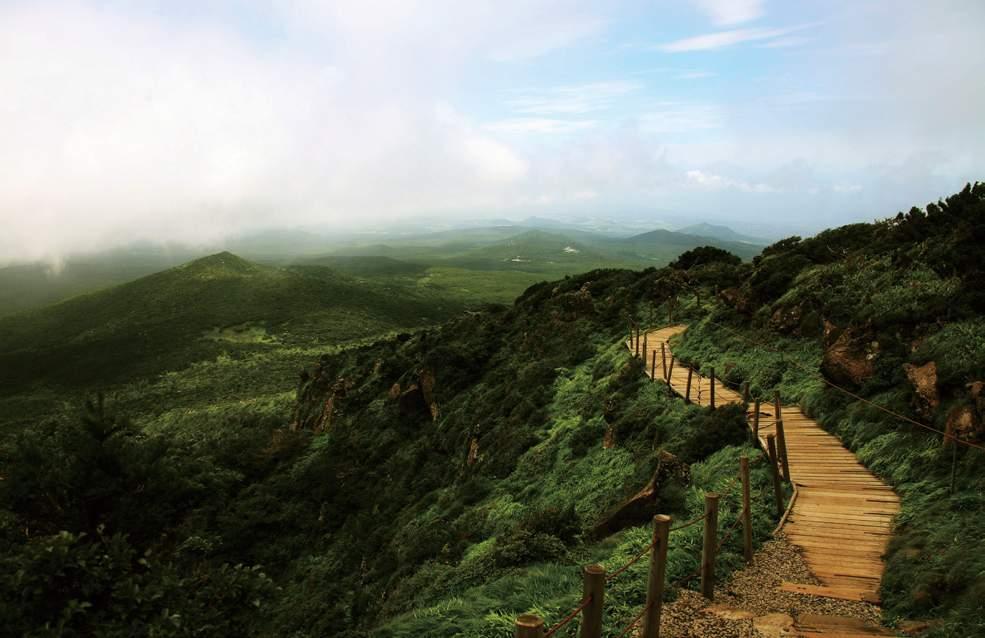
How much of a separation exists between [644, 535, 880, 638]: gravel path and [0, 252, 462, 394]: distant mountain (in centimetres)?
9079

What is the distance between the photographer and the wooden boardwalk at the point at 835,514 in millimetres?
7375

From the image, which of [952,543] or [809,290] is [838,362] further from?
[952,543]

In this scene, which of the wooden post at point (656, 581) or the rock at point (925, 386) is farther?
the rock at point (925, 386)

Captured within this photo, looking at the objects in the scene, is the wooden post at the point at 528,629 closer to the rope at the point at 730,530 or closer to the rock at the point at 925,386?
the rope at the point at 730,530

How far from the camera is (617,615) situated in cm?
690

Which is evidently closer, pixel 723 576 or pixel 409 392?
pixel 723 576

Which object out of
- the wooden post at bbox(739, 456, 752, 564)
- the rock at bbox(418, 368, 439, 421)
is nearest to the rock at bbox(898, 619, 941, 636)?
the wooden post at bbox(739, 456, 752, 564)

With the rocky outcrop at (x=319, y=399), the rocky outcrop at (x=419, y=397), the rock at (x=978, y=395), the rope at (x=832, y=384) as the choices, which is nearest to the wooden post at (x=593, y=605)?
the rope at (x=832, y=384)

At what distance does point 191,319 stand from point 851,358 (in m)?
115

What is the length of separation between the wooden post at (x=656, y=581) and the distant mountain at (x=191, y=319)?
3614 inches

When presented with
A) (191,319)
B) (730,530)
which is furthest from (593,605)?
(191,319)

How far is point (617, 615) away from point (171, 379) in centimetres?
8672

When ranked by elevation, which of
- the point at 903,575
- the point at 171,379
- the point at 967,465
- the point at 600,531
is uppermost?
the point at 967,465

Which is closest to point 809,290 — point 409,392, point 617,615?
point 617,615
